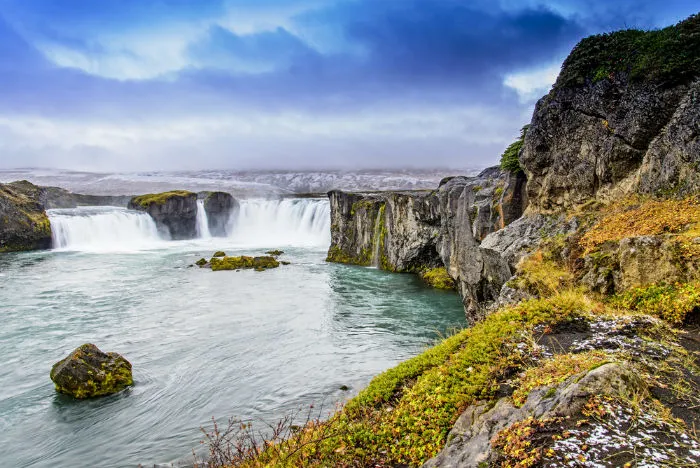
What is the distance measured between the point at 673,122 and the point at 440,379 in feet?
37.2

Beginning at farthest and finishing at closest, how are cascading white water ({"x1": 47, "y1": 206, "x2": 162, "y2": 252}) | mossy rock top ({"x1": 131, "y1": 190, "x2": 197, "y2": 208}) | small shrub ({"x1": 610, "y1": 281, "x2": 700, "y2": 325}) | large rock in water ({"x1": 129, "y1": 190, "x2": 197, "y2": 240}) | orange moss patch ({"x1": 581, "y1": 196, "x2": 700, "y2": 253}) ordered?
large rock in water ({"x1": 129, "y1": 190, "x2": 197, "y2": 240}), mossy rock top ({"x1": 131, "y1": 190, "x2": 197, "y2": 208}), cascading white water ({"x1": 47, "y1": 206, "x2": 162, "y2": 252}), orange moss patch ({"x1": 581, "y1": 196, "x2": 700, "y2": 253}), small shrub ({"x1": 610, "y1": 281, "x2": 700, "y2": 325})

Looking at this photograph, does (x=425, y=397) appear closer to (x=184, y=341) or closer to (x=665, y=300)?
(x=665, y=300)

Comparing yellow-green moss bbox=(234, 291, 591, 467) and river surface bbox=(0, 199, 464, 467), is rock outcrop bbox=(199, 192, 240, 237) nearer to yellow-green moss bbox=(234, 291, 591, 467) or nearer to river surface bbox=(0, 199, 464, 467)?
river surface bbox=(0, 199, 464, 467)

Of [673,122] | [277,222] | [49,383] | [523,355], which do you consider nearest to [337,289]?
[49,383]

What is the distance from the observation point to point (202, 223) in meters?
83.4

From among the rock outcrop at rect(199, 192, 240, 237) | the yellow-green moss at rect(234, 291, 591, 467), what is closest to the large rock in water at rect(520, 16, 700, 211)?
the yellow-green moss at rect(234, 291, 591, 467)

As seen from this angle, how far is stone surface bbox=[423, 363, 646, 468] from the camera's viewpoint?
500 cm

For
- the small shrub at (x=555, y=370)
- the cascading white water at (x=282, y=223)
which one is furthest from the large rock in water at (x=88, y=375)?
the cascading white water at (x=282, y=223)

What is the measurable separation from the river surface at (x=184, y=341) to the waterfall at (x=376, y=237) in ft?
7.12

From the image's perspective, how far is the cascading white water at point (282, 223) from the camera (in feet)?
233

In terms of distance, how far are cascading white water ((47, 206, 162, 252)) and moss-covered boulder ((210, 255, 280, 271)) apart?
2610 centimetres

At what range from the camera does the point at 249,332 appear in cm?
2241

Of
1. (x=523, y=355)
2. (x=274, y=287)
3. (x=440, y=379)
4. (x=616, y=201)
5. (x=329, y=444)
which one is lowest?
(x=274, y=287)

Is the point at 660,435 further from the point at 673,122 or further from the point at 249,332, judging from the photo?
the point at 249,332
